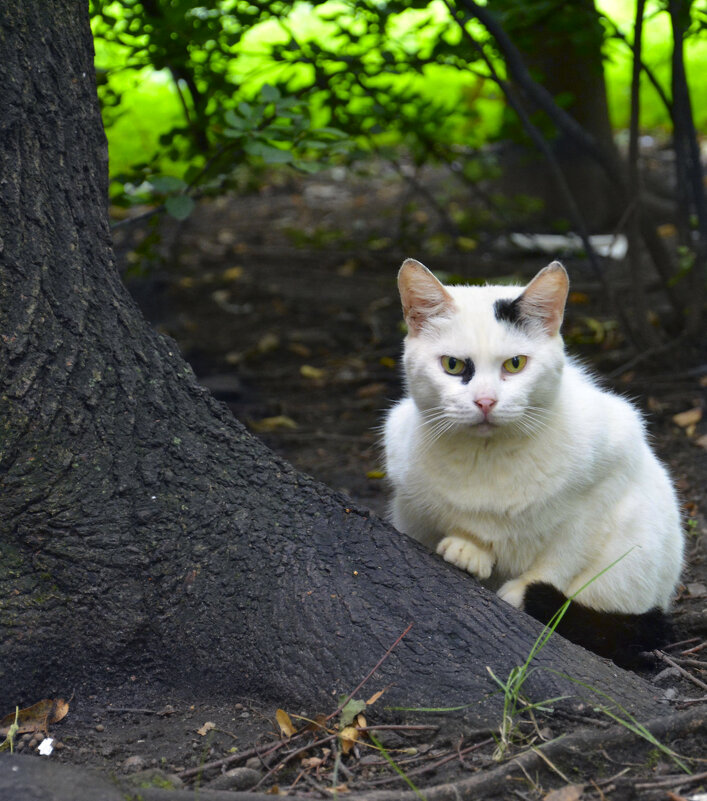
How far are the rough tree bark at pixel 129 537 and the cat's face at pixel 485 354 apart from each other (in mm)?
420

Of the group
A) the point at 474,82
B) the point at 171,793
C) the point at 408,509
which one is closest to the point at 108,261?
the point at 408,509

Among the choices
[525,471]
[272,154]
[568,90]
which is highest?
[568,90]

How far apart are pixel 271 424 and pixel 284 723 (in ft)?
8.53

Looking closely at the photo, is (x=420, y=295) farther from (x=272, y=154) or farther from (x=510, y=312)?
(x=272, y=154)

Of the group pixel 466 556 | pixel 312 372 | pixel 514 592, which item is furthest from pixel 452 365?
pixel 312 372

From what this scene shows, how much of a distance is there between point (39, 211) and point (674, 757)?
199 cm

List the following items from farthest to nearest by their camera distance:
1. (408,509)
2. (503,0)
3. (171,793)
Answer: (503,0)
(408,509)
(171,793)

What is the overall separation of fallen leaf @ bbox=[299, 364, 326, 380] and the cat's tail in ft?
9.95

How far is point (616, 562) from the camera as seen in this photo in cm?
239

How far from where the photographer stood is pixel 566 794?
5.86 ft

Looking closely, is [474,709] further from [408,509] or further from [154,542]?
[154,542]

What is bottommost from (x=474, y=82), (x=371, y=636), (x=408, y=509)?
(x=371, y=636)

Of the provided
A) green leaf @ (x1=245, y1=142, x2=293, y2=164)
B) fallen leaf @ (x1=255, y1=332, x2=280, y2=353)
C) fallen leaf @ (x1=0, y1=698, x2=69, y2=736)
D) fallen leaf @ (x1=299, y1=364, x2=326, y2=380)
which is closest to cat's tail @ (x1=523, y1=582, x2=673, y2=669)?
fallen leaf @ (x1=0, y1=698, x2=69, y2=736)

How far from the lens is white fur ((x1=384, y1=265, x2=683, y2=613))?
7.63 ft
